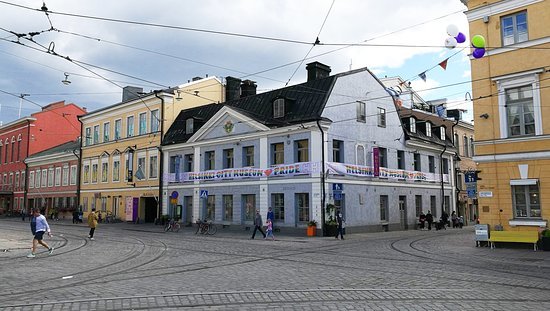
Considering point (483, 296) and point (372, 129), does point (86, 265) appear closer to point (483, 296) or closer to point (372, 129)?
point (483, 296)

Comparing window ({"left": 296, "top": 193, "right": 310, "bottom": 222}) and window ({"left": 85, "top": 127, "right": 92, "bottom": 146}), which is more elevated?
window ({"left": 85, "top": 127, "right": 92, "bottom": 146})

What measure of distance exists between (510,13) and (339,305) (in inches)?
693

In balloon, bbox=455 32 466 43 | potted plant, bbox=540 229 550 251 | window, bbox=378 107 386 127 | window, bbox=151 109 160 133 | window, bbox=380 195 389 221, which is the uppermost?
window, bbox=151 109 160 133

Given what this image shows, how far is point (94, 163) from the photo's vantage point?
46.2 m

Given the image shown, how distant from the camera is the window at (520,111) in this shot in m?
19.5

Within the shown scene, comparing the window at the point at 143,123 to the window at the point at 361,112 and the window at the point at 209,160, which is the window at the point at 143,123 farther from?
the window at the point at 361,112

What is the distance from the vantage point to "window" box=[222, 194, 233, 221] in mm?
31864

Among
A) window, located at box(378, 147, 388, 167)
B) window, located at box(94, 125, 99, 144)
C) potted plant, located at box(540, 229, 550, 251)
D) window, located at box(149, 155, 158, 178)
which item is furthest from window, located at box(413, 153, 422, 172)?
window, located at box(94, 125, 99, 144)

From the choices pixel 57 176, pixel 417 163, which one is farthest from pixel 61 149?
pixel 417 163

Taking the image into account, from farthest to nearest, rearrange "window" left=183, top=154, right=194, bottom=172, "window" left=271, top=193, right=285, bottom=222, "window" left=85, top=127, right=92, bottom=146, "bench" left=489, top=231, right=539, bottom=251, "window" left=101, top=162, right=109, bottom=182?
1. "window" left=85, top=127, right=92, bottom=146
2. "window" left=101, top=162, right=109, bottom=182
3. "window" left=183, top=154, right=194, bottom=172
4. "window" left=271, top=193, right=285, bottom=222
5. "bench" left=489, top=231, right=539, bottom=251

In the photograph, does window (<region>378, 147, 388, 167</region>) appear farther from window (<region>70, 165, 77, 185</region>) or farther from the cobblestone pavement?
window (<region>70, 165, 77, 185</region>)

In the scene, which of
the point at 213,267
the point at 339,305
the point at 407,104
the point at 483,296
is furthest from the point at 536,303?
the point at 407,104

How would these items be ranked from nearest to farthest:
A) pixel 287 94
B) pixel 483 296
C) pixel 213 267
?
pixel 483 296 → pixel 213 267 → pixel 287 94

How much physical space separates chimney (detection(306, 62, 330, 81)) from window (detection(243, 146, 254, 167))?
675 cm
